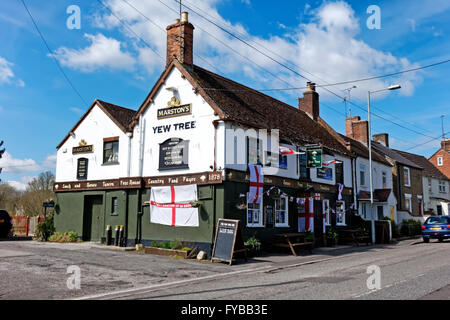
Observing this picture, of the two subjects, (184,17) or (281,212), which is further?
(281,212)

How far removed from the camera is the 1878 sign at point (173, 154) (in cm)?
1792

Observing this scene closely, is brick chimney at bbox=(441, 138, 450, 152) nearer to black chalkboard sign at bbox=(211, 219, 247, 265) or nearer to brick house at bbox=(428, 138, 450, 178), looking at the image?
brick house at bbox=(428, 138, 450, 178)

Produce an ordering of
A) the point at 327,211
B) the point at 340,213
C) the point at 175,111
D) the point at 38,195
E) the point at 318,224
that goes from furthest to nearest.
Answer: the point at 38,195
the point at 340,213
the point at 327,211
the point at 318,224
the point at 175,111

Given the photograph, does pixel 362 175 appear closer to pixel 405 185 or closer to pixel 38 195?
pixel 405 185

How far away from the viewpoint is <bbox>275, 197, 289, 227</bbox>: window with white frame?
1931 cm

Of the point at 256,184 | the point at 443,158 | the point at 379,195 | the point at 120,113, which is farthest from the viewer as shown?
the point at 443,158

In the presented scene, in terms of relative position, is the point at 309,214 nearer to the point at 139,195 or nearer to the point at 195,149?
the point at 195,149

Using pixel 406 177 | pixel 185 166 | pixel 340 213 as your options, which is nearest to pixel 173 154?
pixel 185 166

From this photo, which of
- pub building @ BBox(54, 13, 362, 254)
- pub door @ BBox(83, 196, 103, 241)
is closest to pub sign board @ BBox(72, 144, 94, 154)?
pub building @ BBox(54, 13, 362, 254)

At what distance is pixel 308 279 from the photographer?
10.4m

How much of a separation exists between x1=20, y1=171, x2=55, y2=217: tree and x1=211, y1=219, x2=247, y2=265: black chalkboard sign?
2508cm

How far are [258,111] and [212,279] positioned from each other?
37.7 ft

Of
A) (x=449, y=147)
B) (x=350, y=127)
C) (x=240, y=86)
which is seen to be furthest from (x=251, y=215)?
(x=449, y=147)

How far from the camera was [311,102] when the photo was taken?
2941cm
